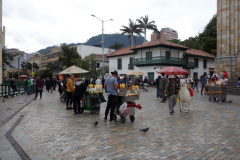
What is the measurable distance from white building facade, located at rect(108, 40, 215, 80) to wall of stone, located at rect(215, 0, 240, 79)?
11.5 meters

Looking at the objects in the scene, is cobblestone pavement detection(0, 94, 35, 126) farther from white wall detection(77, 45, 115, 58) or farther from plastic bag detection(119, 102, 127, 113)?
white wall detection(77, 45, 115, 58)

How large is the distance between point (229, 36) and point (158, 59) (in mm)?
13161

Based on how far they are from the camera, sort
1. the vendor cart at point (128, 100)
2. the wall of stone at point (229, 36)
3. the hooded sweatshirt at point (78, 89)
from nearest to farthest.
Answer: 1. the vendor cart at point (128, 100)
2. the hooded sweatshirt at point (78, 89)
3. the wall of stone at point (229, 36)

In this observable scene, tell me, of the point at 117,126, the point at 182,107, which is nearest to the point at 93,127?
the point at 117,126

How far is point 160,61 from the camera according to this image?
1261 inches

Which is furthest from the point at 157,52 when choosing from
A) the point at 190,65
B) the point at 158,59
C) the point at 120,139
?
the point at 120,139

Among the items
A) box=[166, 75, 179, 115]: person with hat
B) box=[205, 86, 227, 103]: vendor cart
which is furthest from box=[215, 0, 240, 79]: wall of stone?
box=[166, 75, 179, 115]: person with hat

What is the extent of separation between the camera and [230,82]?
18.4 m

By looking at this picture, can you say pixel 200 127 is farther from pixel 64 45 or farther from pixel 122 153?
pixel 64 45

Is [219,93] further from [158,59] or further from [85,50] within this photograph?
[85,50]

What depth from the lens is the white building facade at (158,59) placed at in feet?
109

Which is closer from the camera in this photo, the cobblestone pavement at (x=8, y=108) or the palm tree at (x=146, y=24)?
the cobblestone pavement at (x=8, y=108)

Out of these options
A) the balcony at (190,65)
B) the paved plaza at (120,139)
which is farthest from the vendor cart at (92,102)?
the balcony at (190,65)

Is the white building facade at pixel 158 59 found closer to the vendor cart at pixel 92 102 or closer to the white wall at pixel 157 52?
the white wall at pixel 157 52
